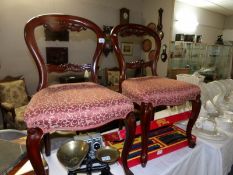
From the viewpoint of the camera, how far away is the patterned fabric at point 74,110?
1.76 ft

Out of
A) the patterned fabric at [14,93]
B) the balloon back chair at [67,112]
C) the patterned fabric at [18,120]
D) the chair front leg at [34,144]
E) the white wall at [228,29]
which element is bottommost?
the patterned fabric at [18,120]

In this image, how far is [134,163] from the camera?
2.80ft

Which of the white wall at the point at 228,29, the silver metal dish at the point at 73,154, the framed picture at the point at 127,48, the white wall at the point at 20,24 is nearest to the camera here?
the silver metal dish at the point at 73,154

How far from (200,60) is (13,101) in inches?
148

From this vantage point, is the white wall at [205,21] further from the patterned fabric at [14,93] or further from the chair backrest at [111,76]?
the patterned fabric at [14,93]

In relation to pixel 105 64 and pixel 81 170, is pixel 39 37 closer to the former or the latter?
pixel 105 64

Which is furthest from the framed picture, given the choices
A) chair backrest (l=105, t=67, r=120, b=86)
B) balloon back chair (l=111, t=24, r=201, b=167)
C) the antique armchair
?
balloon back chair (l=111, t=24, r=201, b=167)

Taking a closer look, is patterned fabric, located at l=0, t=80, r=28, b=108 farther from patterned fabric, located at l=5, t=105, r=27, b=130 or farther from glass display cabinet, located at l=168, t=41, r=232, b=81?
glass display cabinet, located at l=168, t=41, r=232, b=81

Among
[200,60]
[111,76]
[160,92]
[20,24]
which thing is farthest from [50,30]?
[200,60]

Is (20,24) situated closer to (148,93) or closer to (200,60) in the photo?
(148,93)

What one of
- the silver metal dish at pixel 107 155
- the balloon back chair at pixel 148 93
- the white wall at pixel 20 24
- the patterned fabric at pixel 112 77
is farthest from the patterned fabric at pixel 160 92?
the patterned fabric at pixel 112 77

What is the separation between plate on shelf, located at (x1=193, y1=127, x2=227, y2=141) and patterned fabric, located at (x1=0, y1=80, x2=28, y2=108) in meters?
2.23

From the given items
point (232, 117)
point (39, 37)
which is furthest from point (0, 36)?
point (232, 117)

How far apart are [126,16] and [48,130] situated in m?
3.53
